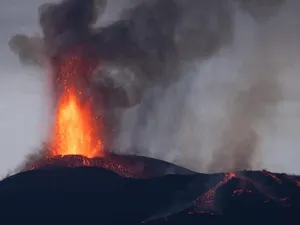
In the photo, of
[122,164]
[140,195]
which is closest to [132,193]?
[140,195]

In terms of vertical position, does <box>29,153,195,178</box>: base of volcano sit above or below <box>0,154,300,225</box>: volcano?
above

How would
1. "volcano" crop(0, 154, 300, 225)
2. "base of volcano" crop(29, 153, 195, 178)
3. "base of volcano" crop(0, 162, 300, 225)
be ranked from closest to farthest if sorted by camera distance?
"base of volcano" crop(0, 162, 300, 225), "volcano" crop(0, 154, 300, 225), "base of volcano" crop(29, 153, 195, 178)

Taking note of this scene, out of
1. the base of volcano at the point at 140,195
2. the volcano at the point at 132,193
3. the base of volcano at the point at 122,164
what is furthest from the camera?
the base of volcano at the point at 122,164

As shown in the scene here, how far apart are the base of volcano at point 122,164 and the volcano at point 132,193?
0.26m

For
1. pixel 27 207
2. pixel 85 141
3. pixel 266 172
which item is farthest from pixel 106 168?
pixel 266 172

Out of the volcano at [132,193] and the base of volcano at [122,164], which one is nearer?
the volcano at [132,193]

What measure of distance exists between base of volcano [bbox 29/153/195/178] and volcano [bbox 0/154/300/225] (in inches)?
10.3

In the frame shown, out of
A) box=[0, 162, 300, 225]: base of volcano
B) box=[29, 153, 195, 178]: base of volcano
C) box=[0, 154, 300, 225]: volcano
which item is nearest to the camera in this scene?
box=[0, 162, 300, 225]: base of volcano

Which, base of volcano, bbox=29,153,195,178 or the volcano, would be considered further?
base of volcano, bbox=29,153,195,178

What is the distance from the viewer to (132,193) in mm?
164500

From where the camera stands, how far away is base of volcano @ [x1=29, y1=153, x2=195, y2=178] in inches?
6471

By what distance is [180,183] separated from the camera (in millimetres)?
167125

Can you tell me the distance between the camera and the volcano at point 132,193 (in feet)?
518

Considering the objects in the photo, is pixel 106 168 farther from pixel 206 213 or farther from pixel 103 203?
pixel 206 213
